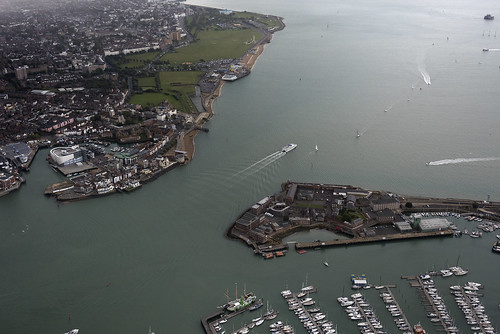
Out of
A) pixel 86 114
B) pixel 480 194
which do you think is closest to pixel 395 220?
pixel 480 194

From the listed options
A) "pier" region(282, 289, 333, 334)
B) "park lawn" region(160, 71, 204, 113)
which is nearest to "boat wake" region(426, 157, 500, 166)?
"pier" region(282, 289, 333, 334)

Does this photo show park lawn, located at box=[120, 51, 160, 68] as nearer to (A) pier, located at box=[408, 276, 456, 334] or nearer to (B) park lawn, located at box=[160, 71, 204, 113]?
(B) park lawn, located at box=[160, 71, 204, 113]

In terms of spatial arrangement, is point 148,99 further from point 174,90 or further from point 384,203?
point 384,203

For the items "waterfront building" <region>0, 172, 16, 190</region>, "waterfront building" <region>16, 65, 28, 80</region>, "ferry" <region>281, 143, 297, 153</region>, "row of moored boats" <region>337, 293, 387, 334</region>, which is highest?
"ferry" <region>281, 143, 297, 153</region>

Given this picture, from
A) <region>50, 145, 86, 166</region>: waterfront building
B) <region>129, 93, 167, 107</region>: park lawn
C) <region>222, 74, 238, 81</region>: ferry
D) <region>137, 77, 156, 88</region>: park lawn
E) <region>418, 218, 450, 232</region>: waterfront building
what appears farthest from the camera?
<region>222, 74, 238, 81</region>: ferry

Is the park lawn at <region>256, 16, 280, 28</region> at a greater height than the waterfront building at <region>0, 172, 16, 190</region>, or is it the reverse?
the park lawn at <region>256, 16, 280, 28</region>

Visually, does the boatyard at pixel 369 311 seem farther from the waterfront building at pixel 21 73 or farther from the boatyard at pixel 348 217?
the waterfront building at pixel 21 73

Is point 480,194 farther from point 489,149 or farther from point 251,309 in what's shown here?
point 251,309

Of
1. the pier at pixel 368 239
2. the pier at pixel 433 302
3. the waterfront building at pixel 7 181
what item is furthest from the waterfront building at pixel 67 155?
the pier at pixel 433 302

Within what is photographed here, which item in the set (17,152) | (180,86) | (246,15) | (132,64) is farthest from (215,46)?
(17,152)
